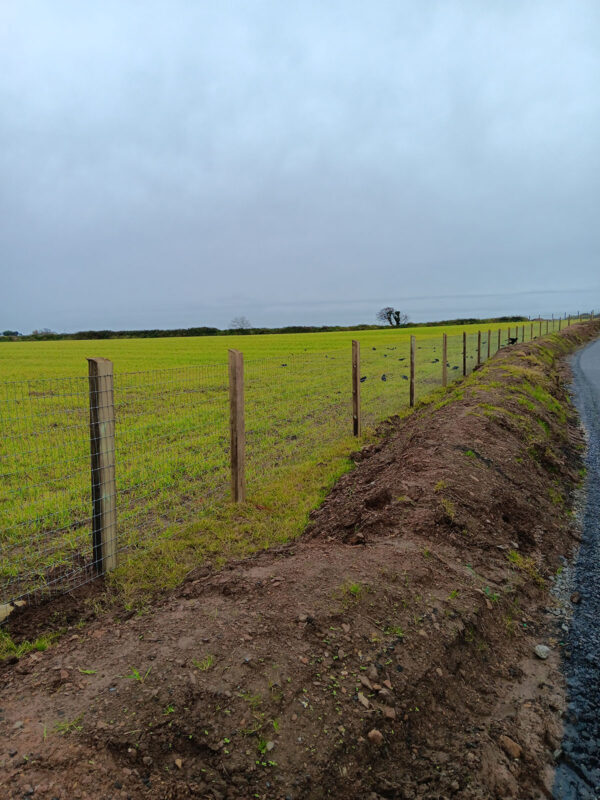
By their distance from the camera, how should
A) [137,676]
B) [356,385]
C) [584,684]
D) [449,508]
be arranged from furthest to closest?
[356,385] < [449,508] < [584,684] < [137,676]

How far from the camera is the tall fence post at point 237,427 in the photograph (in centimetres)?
585

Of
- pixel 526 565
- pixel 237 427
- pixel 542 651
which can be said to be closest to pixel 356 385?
pixel 237 427

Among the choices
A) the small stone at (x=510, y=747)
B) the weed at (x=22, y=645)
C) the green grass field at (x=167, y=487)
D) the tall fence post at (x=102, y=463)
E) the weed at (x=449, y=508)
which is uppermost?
the tall fence post at (x=102, y=463)

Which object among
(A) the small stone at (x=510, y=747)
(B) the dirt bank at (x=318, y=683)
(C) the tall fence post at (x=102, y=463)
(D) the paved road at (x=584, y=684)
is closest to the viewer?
(B) the dirt bank at (x=318, y=683)

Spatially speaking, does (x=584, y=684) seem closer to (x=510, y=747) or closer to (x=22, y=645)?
(x=510, y=747)

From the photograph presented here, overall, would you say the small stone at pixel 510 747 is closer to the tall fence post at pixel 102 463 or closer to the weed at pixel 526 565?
the weed at pixel 526 565

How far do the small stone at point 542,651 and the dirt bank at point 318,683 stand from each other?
0.04 m

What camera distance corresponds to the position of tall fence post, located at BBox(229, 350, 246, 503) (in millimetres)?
5848

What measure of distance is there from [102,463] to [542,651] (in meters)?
3.52

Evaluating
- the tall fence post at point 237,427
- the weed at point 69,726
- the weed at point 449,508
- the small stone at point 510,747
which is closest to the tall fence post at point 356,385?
the tall fence post at point 237,427

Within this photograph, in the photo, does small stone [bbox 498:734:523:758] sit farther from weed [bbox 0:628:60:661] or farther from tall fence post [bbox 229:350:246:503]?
A: tall fence post [bbox 229:350:246:503]

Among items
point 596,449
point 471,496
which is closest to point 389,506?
point 471,496

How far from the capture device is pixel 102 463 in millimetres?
4363

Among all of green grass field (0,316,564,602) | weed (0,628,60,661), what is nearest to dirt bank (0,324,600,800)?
weed (0,628,60,661)
